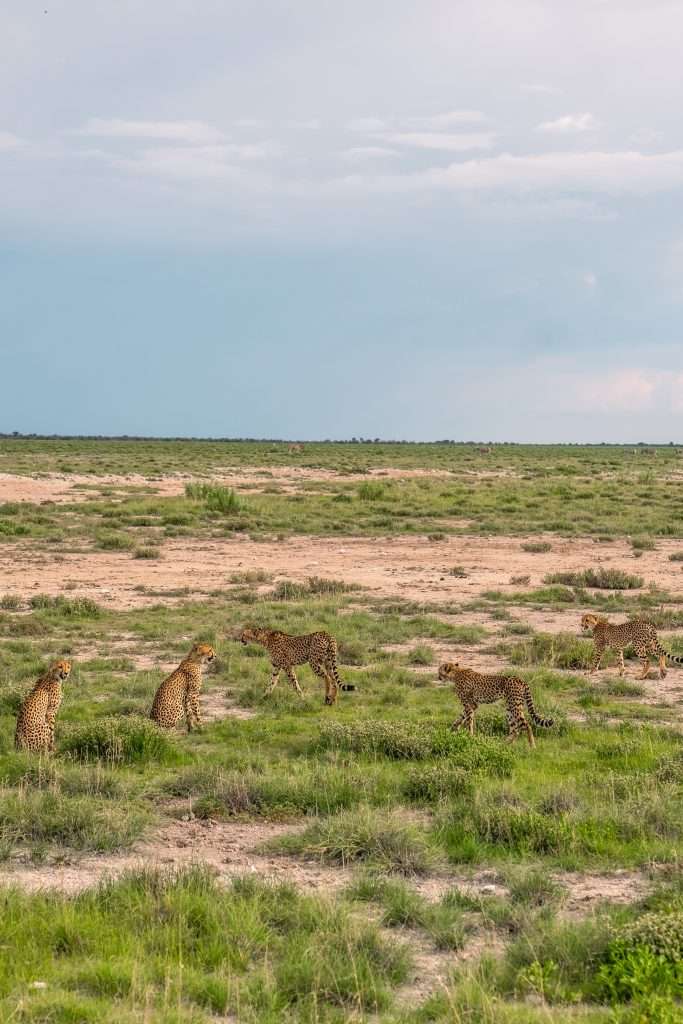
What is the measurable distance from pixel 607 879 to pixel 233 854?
2.42 metres

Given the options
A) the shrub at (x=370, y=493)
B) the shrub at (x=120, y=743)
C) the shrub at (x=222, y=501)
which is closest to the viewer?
the shrub at (x=120, y=743)

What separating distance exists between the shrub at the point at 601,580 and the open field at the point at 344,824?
1545 millimetres

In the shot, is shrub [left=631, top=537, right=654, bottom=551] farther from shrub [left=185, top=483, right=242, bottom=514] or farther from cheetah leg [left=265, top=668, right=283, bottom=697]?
cheetah leg [left=265, top=668, right=283, bottom=697]

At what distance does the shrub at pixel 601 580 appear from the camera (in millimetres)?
21500

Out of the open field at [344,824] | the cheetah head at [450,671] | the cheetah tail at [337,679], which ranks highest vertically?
the cheetah head at [450,671]

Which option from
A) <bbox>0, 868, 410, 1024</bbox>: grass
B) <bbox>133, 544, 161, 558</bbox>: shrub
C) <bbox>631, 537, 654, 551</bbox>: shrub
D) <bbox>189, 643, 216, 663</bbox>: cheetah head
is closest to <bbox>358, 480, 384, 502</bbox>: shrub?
<bbox>631, 537, 654, 551</bbox>: shrub

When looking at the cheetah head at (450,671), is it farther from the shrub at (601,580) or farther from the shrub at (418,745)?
the shrub at (601,580)

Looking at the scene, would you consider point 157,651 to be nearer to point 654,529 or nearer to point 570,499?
point 654,529

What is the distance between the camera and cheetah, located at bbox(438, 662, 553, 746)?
34.1 ft

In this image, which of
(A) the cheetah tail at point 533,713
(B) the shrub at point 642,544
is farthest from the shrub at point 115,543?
(A) the cheetah tail at point 533,713

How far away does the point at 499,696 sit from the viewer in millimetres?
10508

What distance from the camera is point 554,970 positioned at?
5605mm

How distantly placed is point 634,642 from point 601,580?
789cm

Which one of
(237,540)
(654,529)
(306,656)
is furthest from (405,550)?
(306,656)
